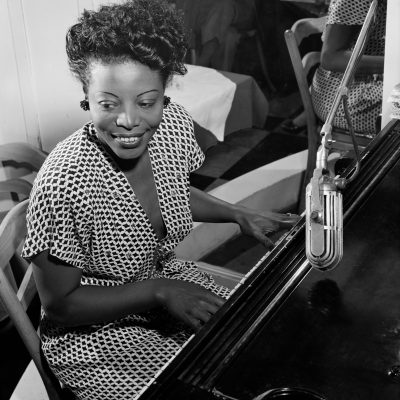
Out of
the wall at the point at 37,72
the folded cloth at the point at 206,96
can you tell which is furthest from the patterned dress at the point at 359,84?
the wall at the point at 37,72

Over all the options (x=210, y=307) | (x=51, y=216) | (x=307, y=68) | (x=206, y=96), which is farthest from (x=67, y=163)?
(x=307, y=68)

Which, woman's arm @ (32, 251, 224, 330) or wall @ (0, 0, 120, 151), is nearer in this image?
woman's arm @ (32, 251, 224, 330)

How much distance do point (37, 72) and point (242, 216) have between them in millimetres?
1490

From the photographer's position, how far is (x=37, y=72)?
10.1 feet

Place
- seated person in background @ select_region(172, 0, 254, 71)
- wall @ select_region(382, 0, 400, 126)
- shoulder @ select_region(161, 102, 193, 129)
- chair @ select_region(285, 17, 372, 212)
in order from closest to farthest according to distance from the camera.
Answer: shoulder @ select_region(161, 102, 193, 129), wall @ select_region(382, 0, 400, 126), chair @ select_region(285, 17, 372, 212), seated person in background @ select_region(172, 0, 254, 71)

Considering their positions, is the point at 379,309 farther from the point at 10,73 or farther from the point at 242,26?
the point at 242,26

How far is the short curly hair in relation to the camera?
161cm

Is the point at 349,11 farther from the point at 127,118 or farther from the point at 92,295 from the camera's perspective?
the point at 92,295

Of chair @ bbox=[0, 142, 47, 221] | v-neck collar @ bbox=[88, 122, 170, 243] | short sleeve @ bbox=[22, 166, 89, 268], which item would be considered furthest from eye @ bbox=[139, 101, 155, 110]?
chair @ bbox=[0, 142, 47, 221]

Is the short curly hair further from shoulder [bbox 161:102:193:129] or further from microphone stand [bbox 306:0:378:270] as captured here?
microphone stand [bbox 306:0:378:270]

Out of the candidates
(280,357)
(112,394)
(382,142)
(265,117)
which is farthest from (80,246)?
(265,117)

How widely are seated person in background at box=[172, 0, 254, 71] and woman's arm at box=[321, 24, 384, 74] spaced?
0.91m

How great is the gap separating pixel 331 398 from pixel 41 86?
2.34 m

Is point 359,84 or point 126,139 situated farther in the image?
point 359,84
